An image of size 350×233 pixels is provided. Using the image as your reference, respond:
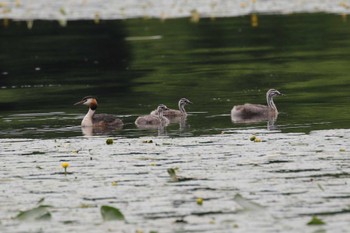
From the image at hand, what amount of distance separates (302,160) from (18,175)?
428cm

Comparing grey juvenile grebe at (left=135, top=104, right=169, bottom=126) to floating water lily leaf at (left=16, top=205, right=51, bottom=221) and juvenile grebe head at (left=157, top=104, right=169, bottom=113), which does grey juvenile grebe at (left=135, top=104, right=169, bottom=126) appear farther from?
floating water lily leaf at (left=16, top=205, right=51, bottom=221)

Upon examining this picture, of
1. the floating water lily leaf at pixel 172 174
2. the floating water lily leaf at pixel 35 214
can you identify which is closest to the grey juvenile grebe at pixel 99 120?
the floating water lily leaf at pixel 172 174

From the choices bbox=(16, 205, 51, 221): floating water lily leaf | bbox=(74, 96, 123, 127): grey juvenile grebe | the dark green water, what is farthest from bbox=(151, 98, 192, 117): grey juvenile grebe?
bbox=(16, 205, 51, 221): floating water lily leaf

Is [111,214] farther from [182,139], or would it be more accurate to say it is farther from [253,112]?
[253,112]

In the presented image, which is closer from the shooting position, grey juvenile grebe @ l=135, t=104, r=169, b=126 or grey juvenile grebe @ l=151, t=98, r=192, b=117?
grey juvenile grebe @ l=135, t=104, r=169, b=126

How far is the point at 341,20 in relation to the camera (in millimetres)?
47719

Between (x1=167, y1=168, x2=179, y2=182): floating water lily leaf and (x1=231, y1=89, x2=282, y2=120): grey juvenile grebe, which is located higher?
(x1=231, y1=89, x2=282, y2=120): grey juvenile grebe

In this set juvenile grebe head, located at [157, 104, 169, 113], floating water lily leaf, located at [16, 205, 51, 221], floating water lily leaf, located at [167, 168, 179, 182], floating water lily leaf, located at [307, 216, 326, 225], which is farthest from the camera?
juvenile grebe head, located at [157, 104, 169, 113]

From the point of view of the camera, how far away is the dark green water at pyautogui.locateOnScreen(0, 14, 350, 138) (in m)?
24.4

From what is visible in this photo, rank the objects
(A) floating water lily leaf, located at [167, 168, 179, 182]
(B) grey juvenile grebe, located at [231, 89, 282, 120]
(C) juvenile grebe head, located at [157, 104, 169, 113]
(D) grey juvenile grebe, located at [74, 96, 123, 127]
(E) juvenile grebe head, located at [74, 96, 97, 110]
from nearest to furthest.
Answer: (A) floating water lily leaf, located at [167, 168, 179, 182], (D) grey juvenile grebe, located at [74, 96, 123, 127], (B) grey juvenile grebe, located at [231, 89, 282, 120], (C) juvenile grebe head, located at [157, 104, 169, 113], (E) juvenile grebe head, located at [74, 96, 97, 110]

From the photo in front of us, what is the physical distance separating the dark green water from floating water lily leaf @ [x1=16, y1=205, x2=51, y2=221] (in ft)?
23.2

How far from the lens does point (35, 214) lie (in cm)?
1481

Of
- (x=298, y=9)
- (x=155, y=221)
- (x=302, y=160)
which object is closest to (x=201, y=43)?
(x=298, y=9)

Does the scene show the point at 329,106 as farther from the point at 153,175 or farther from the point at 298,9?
the point at 298,9
